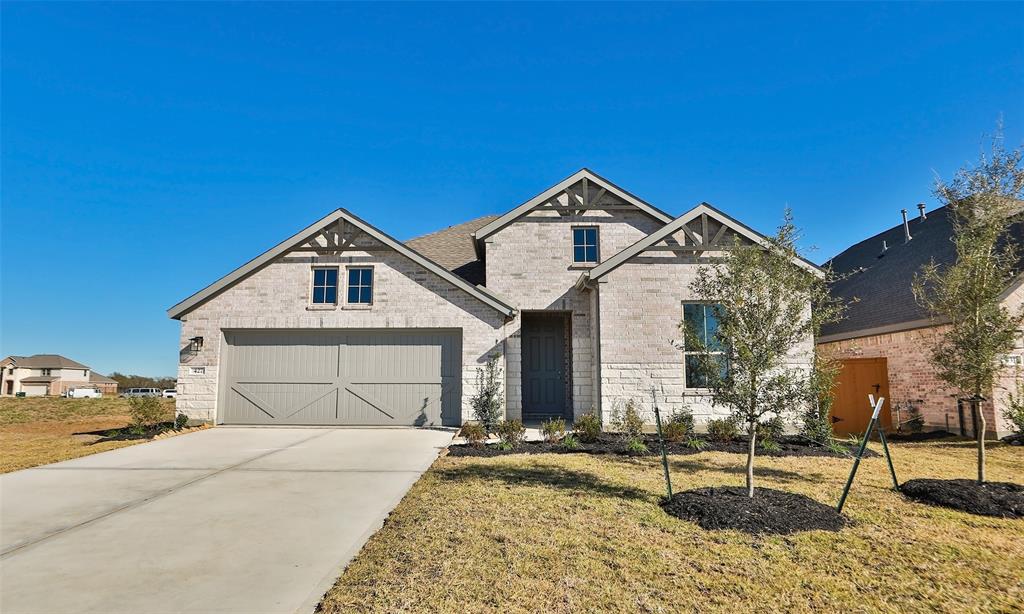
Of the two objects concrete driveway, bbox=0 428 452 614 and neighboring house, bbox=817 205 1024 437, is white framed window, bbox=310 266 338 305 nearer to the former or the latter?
concrete driveway, bbox=0 428 452 614

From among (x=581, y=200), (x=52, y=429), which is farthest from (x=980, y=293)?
(x=52, y=429)

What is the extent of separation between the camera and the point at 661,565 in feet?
13.9

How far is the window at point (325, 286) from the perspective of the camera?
13500 mm

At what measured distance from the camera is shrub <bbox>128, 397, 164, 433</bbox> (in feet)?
38.5

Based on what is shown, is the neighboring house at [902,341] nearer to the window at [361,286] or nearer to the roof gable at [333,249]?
the roof gable at [333,249]

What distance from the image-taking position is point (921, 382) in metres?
13.2

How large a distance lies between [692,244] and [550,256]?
12.9 ft

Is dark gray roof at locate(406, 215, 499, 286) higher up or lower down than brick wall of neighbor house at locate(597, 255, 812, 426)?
higher up

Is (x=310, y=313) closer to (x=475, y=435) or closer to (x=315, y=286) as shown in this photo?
(x=315, y=286)

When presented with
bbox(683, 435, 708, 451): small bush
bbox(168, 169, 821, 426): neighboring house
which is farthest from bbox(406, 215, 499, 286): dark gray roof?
bbox(683, 435, 708, 451): small bush

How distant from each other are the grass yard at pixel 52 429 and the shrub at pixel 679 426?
10.8 meters

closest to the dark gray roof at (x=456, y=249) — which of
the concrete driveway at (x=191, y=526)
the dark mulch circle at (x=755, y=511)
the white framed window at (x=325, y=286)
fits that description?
the white framed window at (x=325, y=286)

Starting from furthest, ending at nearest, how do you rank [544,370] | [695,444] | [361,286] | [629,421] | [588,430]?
[544,370] < [361,286] < [629,421] < [588,430] < [695,444]

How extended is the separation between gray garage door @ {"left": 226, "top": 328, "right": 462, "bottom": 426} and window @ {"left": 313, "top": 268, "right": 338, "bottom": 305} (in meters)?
0.84
